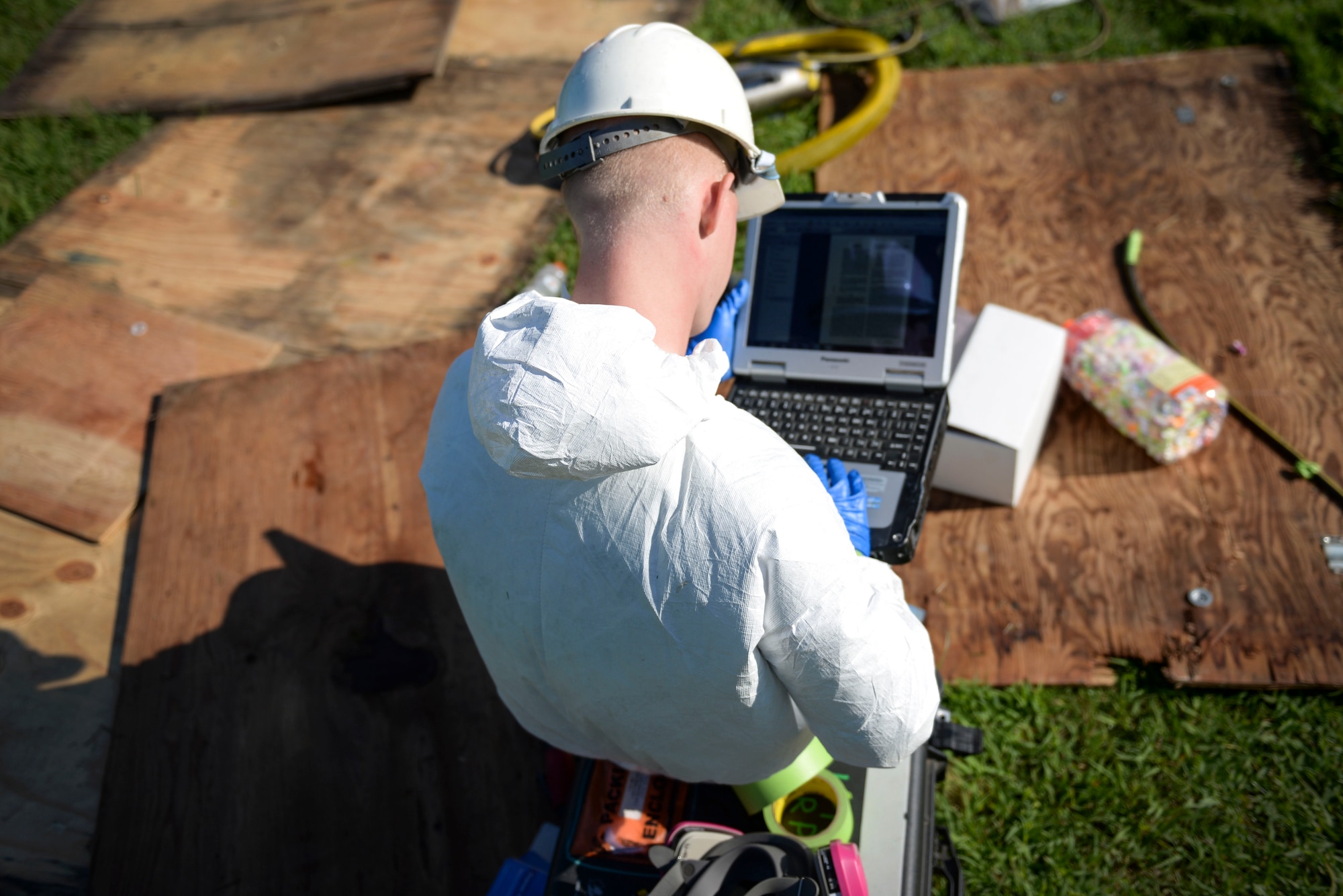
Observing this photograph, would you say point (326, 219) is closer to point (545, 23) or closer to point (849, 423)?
point (545, 23)

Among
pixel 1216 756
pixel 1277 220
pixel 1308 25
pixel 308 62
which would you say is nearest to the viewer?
pixel 1216 756

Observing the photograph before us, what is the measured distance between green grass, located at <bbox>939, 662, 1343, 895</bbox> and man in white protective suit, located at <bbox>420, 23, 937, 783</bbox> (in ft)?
3.17

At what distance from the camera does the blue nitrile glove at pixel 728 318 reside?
7.14 feet

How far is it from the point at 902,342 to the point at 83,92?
4.67 m

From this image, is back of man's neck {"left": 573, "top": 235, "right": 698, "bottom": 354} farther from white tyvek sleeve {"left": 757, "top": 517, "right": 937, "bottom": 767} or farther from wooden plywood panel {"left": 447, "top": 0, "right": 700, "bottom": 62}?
wooden plywood panel {"left": 447, "top": 0, "right": 700, "bottom": 62}

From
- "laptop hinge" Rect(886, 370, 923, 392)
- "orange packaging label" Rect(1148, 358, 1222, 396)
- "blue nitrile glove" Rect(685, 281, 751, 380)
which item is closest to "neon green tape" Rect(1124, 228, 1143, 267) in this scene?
"orange packaging label" Rect(1148, 358, 1222, 396)

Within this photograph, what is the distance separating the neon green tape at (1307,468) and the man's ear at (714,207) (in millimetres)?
2151

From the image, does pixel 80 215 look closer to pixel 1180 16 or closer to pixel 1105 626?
pixel 1105 626

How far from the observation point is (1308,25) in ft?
12.5

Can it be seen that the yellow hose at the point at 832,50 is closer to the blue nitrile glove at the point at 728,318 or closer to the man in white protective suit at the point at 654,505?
the blue nitrile glove at the point at 728,318

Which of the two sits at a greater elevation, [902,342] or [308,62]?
[308,62]

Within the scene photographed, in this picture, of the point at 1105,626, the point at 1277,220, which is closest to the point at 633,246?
the point at 1105,626

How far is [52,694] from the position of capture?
8.26ft

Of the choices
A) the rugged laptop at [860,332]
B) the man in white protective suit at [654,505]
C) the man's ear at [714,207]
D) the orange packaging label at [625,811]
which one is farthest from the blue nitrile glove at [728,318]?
the orange packaging label at [625,811]
